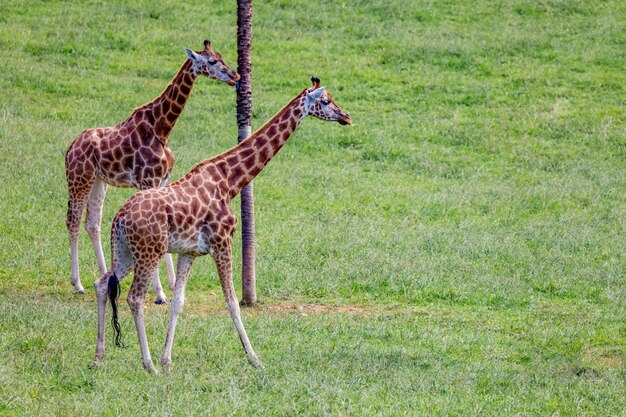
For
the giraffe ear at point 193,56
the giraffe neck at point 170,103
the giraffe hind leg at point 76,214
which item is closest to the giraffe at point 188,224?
the giraffe ear at point 193,56

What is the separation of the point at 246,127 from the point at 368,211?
Result: 4.69 m

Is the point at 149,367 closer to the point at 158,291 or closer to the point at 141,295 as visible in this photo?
the point at 141,295

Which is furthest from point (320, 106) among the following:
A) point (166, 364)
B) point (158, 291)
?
point (158, 291)

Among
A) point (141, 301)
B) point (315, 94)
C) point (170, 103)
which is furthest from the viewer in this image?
point (170, 103)

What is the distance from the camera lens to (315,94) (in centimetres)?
1072

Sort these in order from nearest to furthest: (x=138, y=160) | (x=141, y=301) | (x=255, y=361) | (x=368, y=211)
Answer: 1. (x=141, y=301)
2. (x=255, y=361)
3. (x=138, y=160)
4. (x=368, y=211)

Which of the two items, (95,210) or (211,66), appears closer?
(211,66)

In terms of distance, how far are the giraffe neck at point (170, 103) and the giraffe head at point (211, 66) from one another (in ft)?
0.47

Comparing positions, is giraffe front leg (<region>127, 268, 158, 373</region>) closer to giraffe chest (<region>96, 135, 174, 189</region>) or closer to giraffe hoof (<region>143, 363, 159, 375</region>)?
giraffe hoof (<region>143, 363, 159, 375</region>)

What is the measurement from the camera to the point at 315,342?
10969 millimetres

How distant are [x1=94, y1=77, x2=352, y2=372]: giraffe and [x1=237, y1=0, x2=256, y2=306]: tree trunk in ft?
8.31

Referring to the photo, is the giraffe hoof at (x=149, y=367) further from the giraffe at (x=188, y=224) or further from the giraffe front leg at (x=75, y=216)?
the giraffe front leg at (x=75, y=216)

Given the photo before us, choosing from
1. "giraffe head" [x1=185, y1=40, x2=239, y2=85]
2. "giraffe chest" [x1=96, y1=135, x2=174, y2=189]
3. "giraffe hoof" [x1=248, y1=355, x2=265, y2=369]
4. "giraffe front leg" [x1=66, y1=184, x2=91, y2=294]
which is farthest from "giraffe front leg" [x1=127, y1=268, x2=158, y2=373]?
"giraffe front leg" [x1=66, y1=184, x2=91, y2=294]

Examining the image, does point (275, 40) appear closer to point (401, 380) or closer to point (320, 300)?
point (320, 300)
